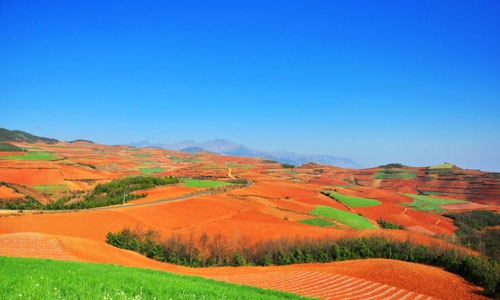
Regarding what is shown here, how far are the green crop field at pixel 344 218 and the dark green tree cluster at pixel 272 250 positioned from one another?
21272 mm

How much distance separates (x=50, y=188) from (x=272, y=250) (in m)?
64.4

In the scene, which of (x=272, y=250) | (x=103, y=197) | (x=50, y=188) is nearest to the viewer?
(x=272, y=250)

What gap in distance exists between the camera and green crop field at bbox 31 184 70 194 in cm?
7025

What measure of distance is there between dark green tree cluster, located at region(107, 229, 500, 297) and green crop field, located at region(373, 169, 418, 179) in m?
115

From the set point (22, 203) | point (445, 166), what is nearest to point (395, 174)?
point (445, 166)

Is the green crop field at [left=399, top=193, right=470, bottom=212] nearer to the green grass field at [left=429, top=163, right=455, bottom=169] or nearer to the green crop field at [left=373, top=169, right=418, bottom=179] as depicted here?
the green crop field at [left=373, top=169, right=418, bottom=179]

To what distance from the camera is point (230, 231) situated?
43812 millimetres

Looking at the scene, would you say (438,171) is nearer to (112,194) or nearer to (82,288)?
(112,194)

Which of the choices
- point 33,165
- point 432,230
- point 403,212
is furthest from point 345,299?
point 33,165

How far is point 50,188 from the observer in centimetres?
7244

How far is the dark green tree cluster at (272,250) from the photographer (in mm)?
32625

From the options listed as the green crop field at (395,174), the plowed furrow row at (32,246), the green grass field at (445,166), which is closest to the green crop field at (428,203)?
the green crop field at (395,174)

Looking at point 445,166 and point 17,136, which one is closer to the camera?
Result: point 445,166

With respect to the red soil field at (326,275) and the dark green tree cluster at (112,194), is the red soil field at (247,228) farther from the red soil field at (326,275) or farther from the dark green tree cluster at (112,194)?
the dark green tree cluster at (112,194)
